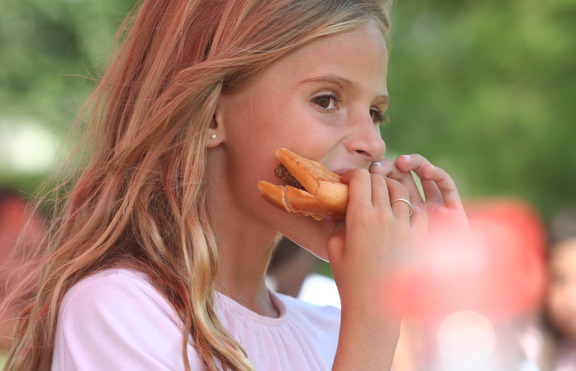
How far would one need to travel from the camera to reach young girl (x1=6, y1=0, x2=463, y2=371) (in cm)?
206

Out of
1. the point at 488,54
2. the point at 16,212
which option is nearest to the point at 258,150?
the point at 16,212

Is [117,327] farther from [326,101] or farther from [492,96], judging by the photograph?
[492,96]

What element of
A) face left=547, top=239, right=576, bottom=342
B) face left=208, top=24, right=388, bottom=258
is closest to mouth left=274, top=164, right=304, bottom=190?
face left=208, top=24, right=388, bottom=258

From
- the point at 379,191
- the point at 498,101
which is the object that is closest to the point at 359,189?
the point at 379,191

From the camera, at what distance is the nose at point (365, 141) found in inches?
91.0

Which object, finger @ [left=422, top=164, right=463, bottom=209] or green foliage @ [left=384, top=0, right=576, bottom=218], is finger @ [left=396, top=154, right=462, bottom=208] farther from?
green foliage @ [left=384, top=0, right=576, bottom=218]

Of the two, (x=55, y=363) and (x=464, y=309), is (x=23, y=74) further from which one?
(x=55, y=363)

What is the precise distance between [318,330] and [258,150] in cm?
76

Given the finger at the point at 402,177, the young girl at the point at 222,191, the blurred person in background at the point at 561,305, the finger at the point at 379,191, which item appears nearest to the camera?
the young girl at the point at 222,191

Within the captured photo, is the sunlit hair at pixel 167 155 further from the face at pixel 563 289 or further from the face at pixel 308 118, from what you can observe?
the face at pixel 563 289

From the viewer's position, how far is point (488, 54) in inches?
334

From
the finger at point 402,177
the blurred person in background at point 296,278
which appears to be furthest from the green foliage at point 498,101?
the finger at point 402,177

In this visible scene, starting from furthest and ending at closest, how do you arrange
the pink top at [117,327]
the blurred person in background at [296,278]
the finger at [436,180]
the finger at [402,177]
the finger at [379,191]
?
1. the blurred person in background at [296,278]
2. the finger at [436,180]
3. the finger at [402,177]
4. the finger at [379,191]
5. the pink top at [117,327]

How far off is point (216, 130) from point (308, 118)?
29 cm
